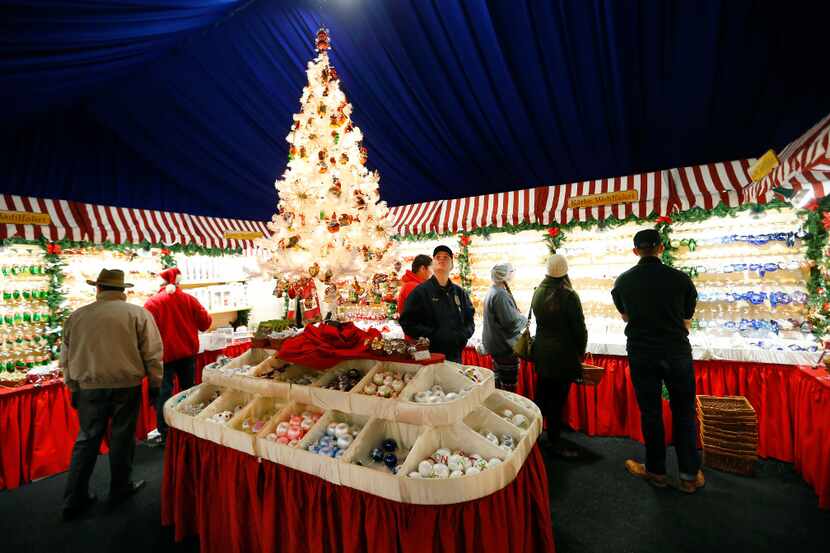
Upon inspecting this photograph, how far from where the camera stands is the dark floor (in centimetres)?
229

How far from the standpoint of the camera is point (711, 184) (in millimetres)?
4191

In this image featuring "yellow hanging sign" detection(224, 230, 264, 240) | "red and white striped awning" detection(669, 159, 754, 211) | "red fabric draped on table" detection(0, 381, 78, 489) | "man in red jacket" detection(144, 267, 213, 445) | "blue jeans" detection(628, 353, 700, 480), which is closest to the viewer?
"blue jeans" detection(628, 353, 700, 480)

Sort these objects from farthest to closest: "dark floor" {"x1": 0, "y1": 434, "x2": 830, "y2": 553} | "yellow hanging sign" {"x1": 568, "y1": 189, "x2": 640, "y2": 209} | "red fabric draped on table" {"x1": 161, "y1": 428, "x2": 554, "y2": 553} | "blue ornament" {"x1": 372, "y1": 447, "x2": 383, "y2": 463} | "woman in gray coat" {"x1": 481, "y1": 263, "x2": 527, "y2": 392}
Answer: "yellow hanging sign" {"x1": 568, "y1": 189, "x2": 640, "y2": 209}, "woman in gray coat" {"x1": 481, "y1": 263, "x2": 527, "y2": 392}, "dark floor" {"x1": 0, "y1": 434, "x2": 830, "y2": 553}, "blue ornament" {"x1": 372, "y1": 447, "x2": 383, "y2": 463}, "red fabric draped on table" {"x1": 161, "y1": 428, "x2": 554, "y2": 553}

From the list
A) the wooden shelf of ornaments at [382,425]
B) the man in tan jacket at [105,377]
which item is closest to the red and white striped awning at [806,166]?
the wooden shelf of ornaments at [382,425]

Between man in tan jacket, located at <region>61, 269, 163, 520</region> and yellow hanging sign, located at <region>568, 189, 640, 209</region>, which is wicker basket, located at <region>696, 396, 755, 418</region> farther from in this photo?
man in tan jacket, located at <region>61, 269, 163, 520</region>

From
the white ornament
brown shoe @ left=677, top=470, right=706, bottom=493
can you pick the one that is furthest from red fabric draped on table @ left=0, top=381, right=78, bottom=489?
brown shoe @ left=677, top=470, right=706, bottom=493

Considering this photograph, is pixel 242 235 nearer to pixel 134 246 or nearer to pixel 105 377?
pixel 134 246

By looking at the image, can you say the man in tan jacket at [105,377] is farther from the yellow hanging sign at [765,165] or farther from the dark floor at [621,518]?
the yellow hanging sign at [765,165]

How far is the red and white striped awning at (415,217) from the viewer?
5.93m

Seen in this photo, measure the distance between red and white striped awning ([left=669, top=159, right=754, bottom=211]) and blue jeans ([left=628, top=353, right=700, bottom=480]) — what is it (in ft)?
7.60

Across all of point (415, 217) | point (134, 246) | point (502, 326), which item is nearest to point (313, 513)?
point (502, 326)

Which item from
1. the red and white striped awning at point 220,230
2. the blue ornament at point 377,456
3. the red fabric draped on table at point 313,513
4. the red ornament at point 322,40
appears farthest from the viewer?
the red and white striped awning at point 220,230

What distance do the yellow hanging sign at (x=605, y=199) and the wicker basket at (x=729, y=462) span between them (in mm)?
2803

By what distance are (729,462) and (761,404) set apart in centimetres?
72
